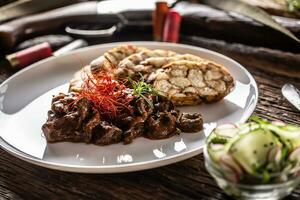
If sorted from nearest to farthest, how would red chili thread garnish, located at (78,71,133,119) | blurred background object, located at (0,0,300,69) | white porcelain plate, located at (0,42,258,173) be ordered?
white porcelain plate, located at (0,42,258,173)
red chili thread garnish, located at (78,71,133,119)
blurred background object, located at (0,0,300,69)

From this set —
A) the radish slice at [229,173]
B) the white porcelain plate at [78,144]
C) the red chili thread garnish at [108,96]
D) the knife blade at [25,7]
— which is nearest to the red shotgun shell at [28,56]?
the white porcelain plate at [78,144]

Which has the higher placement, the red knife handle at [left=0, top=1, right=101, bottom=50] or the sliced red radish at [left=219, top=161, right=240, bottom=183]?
the sliced red radish at [left=219, top=161, right=240, bottom=183]

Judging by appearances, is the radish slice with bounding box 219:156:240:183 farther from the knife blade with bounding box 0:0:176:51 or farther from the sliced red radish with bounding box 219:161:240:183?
the knife blade with bounding box 0:0:176:51

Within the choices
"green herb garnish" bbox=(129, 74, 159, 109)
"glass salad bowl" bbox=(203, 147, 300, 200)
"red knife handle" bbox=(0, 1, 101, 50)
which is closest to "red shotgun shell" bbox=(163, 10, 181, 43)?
"red knife handle" bbox=(0, 1, 101, 50)

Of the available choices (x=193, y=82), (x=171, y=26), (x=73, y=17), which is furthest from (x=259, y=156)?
(x=73, y=17)

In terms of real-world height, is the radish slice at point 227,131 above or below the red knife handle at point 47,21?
above

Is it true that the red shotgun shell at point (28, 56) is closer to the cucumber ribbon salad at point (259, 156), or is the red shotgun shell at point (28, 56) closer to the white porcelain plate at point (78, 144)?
the white porcelain plate at point (78, 144)
